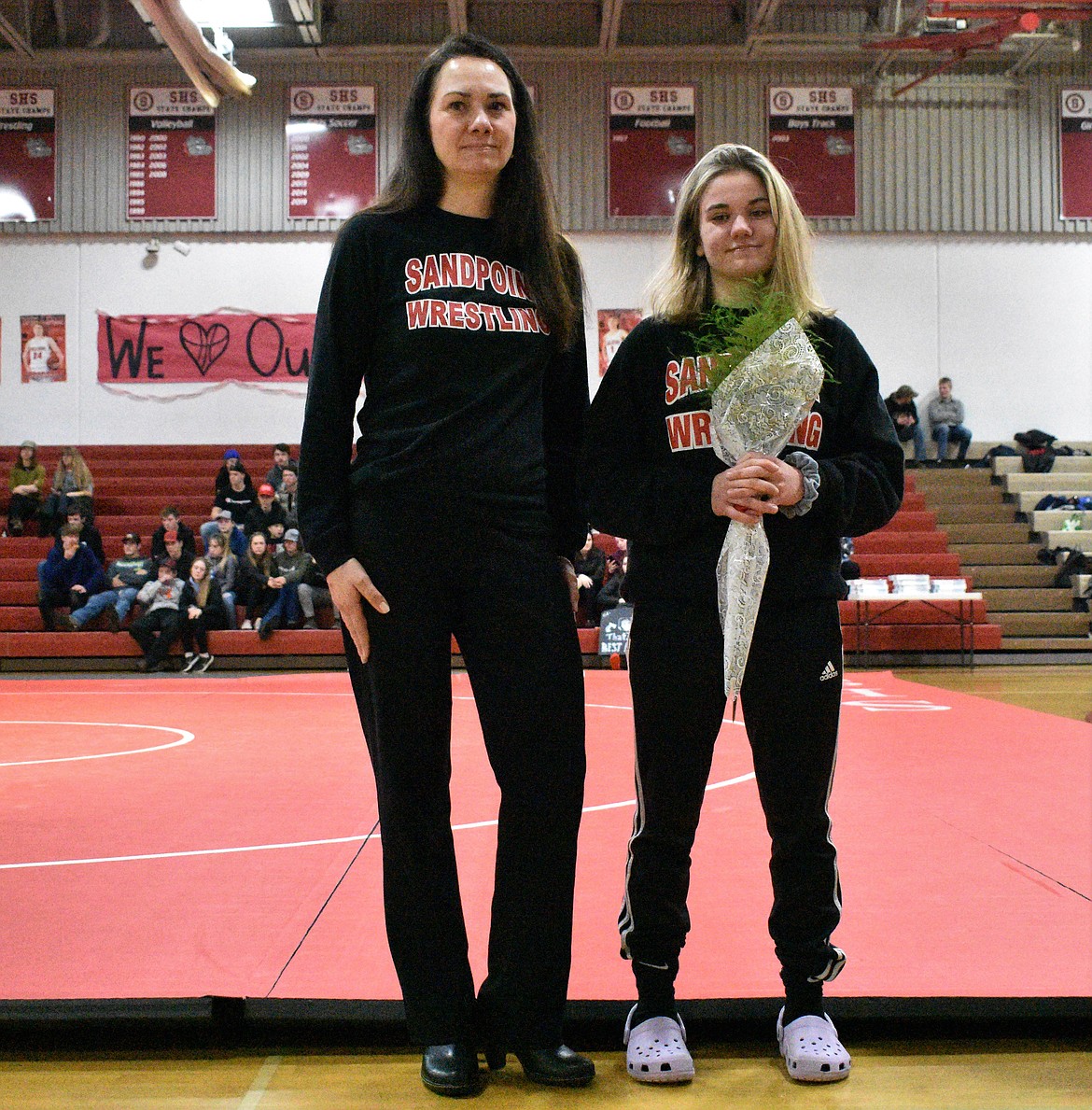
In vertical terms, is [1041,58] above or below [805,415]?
above

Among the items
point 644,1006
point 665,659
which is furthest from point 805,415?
point 644,1006

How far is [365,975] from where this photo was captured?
215 cm

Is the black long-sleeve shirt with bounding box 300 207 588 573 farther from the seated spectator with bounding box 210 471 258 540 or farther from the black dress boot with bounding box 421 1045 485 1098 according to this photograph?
the seated spectator with bounding box 210 471 258 540

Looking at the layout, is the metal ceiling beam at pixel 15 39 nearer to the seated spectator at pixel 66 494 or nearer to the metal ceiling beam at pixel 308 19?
the metal ceiling beam at pixel 308 19

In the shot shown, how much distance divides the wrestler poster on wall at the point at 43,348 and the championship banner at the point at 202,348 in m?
0.53

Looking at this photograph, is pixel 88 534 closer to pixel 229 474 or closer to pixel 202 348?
pixel 229 474

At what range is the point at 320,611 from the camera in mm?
10789

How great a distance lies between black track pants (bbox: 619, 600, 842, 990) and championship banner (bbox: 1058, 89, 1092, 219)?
48.7ft

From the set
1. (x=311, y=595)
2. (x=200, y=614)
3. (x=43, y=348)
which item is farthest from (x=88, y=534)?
(x=43, y=348)

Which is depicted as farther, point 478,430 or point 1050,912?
point 1050,912

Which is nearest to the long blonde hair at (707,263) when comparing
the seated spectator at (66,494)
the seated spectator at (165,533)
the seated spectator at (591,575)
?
the seated spectator at (591,575)

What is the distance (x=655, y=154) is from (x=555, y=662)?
44.8 feet

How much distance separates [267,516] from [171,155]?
617 centimetres

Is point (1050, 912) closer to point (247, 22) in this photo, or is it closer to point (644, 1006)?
point (644, 1006)
